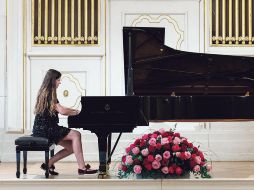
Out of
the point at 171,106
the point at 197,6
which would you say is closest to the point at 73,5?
the point at 197,6

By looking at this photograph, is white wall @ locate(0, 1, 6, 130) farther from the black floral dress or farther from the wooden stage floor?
the black floral dress

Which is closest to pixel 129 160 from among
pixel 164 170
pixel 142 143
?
pixel 142 143

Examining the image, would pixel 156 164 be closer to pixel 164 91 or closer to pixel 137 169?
pixel 137 169

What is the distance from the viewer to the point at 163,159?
4457 millimetres

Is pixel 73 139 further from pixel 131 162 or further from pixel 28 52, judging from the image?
pixel 28 52

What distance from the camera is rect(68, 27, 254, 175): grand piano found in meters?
4.55

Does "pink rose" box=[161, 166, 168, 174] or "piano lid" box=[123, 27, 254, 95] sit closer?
"pink rose" box=[161, 166, 168, 174]

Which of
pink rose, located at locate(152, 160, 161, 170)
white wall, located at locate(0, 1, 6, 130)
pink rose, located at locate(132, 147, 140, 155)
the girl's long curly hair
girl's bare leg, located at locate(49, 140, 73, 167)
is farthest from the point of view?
white wall, located at locate(0, 1, 6, 130)

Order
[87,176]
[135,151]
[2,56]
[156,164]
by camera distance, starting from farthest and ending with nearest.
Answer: [2,56], [87,176], [135,151], [156,164]


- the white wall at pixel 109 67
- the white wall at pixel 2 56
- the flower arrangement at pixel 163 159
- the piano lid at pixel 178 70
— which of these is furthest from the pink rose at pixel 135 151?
the white wall at pixel 2 56

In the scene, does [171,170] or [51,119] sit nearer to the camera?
[171,170]

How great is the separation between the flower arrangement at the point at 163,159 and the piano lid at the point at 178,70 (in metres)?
0.65

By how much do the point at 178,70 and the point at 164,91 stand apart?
237 millimetres

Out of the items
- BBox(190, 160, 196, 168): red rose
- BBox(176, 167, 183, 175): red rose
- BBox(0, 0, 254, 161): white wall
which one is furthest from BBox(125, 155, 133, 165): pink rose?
BBox(0, 0, 254, 161): white wall
